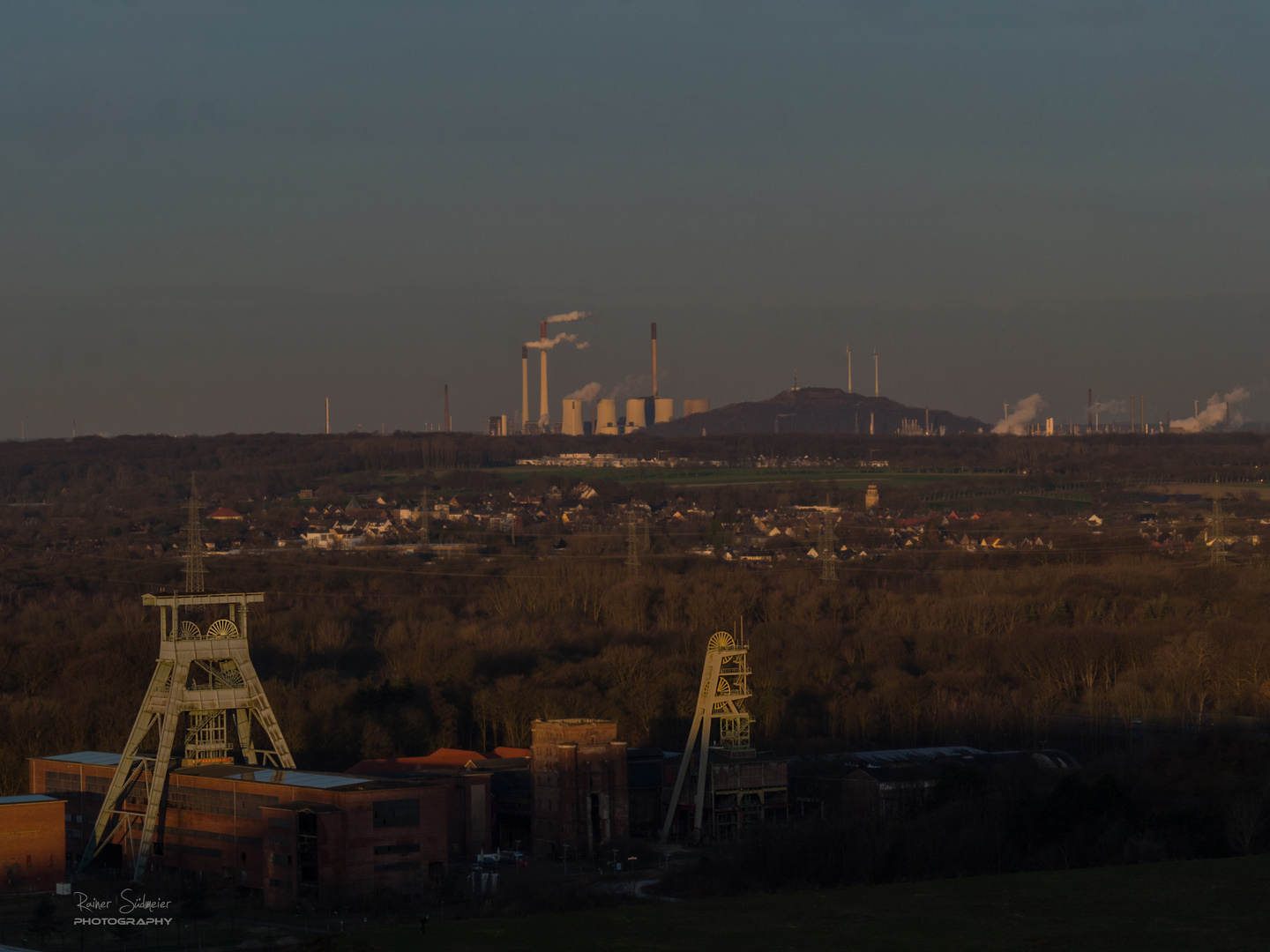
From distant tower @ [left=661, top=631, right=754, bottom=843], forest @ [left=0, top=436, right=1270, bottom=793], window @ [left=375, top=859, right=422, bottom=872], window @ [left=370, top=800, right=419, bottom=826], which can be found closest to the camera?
window @ [left=375, top=859, right=422, bottom=872]

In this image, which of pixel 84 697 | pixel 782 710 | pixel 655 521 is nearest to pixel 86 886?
pixel 84 697

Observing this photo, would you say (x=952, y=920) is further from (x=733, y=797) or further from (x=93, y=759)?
(x=93, y=759)

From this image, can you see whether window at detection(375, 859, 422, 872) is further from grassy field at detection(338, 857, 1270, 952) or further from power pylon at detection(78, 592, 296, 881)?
grassy field at detection(338, 857, 1270, 952)

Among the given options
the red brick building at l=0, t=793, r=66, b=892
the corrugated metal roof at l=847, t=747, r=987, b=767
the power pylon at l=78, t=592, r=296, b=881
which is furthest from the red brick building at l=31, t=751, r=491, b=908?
the corrugated metal roof at l=847, t=747, r=987, b=767

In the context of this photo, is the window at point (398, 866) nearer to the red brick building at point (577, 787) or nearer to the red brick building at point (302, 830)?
the red brick building at point (302, 830)

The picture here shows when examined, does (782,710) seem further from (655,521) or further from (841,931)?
(655,521)
